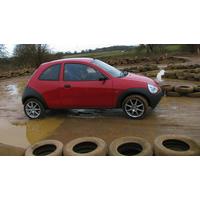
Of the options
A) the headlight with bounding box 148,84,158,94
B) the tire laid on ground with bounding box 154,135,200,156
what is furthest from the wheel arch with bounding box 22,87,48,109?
the tire laid on ground with bounding box 154,135,200,156

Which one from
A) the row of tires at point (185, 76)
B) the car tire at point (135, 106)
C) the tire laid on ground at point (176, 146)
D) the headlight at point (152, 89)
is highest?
the row of tires at point (185, 76)

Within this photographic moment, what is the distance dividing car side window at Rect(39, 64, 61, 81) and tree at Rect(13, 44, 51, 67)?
20552mm

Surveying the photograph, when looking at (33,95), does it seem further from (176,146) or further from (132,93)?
(176,146)

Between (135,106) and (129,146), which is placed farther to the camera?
(135,106)

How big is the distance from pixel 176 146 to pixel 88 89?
2834 mm

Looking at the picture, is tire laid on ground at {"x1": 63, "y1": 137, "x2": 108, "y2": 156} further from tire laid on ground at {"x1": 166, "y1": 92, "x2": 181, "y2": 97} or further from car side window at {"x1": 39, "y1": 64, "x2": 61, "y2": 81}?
tire laid on ground at {"x1": 166, "y1": 92, "x2": 181, "y2": 97}

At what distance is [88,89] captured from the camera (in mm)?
6660

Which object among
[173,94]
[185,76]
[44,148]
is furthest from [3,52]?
[44,148]

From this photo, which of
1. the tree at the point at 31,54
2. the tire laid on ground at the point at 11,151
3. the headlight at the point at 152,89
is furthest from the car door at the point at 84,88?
the tree at the point at 31,54

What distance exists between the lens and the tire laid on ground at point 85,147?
465cm

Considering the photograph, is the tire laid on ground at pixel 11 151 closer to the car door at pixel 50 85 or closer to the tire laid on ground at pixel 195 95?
the car door at pixel 50 85

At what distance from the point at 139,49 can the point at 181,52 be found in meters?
6.15
